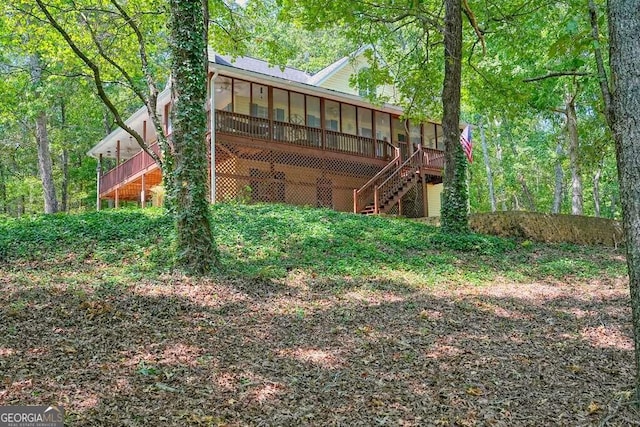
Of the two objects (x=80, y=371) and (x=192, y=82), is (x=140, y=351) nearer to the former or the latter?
(x=80, y=371)

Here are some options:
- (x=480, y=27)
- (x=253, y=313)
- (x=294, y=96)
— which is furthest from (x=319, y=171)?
(x=253, y=313)

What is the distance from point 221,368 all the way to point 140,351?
81cm

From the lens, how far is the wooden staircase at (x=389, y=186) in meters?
17.0

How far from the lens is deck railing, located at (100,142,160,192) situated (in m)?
18.6

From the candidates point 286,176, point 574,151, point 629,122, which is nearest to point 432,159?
point 574,151

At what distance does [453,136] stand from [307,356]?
7473 mm

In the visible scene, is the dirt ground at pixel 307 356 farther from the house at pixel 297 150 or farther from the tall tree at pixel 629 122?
the house at pixel 297 150

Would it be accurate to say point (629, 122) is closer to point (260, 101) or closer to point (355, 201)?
point (355, 201)

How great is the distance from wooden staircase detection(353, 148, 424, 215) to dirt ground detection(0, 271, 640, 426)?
34.6ft

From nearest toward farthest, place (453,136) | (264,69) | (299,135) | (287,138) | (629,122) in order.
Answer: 1. (629,122)
2. (453,136)
3. (287,138)
4. (299,135)
5. (264,69)

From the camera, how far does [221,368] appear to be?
4.01 meters

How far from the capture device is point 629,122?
3281mm

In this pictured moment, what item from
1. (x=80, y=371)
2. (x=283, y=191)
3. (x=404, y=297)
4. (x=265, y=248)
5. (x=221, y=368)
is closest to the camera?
(x=80, y=371)

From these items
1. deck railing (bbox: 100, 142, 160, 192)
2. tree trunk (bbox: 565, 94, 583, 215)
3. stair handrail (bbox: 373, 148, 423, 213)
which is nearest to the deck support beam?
deck railing (bbox: 100, 142, 160, 192)
